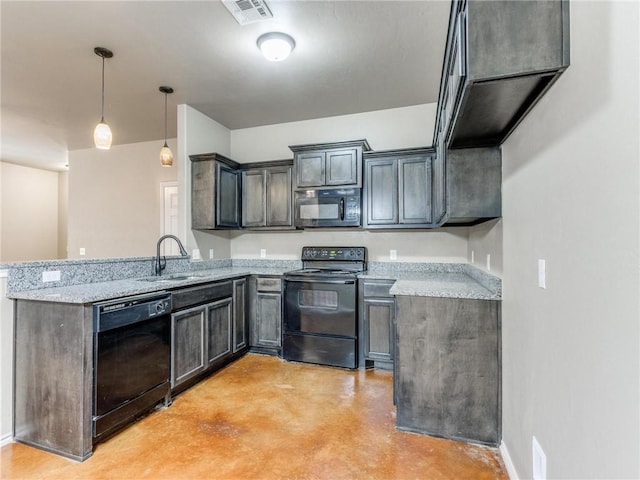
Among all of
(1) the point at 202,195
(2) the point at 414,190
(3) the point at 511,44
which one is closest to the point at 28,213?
(1) the point at 202,195

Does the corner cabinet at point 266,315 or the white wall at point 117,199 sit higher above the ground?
the white wall at point 117,199

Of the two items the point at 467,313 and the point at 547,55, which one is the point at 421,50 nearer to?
the point at 547,55

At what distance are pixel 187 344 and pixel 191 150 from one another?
87.7 inches

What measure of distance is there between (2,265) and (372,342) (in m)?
2.92

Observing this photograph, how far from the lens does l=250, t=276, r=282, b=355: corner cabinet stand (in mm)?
3652

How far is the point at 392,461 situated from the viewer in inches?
75.0

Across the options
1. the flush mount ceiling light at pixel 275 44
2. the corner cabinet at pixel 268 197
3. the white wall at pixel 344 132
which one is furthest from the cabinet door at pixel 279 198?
the flush mount ceiling light at pixel 275 44

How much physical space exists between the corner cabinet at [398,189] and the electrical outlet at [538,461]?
2.21 m

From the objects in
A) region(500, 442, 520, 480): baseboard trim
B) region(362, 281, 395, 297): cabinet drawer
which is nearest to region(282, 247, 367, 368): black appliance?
region(362, 281, 395, 297): cabinet drawer

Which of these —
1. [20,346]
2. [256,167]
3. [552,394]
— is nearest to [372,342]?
[552,394]

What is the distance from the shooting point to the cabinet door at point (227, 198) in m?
3.79

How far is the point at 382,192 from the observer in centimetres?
354

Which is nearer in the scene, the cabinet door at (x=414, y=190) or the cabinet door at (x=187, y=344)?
the cabinet door at (x=187, y=344)

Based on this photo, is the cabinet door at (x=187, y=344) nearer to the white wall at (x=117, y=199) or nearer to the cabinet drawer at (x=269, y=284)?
the cabinet drawer at (x=269, y=284)
